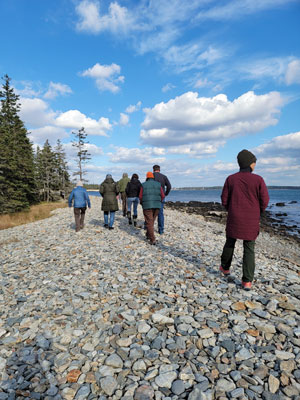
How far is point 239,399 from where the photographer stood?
2.57 meters

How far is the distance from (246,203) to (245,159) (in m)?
1.00

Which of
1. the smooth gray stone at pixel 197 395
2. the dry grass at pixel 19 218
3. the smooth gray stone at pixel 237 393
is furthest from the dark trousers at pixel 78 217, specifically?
the smooth gray stone at pixel 237 393

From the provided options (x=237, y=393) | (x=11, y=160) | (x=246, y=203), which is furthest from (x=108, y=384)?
(x=11, y=160)

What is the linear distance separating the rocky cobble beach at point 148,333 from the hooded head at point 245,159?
2.92 meters

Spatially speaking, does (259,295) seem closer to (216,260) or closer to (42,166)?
(216,260)

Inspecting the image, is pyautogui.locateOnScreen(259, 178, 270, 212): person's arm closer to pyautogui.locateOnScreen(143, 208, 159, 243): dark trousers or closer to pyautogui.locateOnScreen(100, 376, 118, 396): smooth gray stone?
pyautogui.locateOnScreen(100, 376, 118, 396): smooth gray stone

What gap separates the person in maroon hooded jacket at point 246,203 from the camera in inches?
197

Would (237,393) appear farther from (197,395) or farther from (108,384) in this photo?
(108,384)

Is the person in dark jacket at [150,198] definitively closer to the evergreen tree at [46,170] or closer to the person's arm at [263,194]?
the person's arm at [263,194]

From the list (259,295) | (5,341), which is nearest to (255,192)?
(259,295)

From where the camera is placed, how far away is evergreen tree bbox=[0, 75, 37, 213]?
2983cm

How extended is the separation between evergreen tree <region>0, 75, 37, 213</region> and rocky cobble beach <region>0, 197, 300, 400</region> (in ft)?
88.5

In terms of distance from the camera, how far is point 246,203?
16.6ft

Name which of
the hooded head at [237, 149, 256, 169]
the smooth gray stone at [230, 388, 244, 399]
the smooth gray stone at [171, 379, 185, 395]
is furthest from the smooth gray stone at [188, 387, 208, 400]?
the hooded head at [237, 149, 256, 169]
